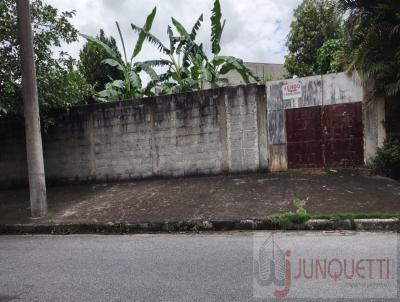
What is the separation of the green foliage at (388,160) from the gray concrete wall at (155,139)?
2.67 m

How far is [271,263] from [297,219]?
2.15 meters

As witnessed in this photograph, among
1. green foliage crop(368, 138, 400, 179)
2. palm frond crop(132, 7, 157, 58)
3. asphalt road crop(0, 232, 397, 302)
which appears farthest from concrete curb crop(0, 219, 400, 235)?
palm frond crop(132, 7, 157, 58)

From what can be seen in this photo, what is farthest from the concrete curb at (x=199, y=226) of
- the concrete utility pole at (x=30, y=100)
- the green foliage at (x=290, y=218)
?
the concrete utility pole at (x=30, y=100)

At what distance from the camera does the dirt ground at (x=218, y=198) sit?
728 cm

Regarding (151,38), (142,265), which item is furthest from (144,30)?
(142,265)

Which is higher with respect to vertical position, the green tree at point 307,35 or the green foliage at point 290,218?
the green tree at point 307,35

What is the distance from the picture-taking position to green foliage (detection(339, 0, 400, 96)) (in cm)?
834

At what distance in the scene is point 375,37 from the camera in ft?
28.2

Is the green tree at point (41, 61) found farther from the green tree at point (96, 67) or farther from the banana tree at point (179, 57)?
the green tree at point (96, 67)

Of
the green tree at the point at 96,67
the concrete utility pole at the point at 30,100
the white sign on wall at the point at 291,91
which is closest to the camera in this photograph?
the concrete utility pole at the point at 30,100

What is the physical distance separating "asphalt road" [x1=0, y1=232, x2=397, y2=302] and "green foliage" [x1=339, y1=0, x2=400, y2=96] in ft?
13.9

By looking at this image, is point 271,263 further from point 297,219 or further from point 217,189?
point 217,189

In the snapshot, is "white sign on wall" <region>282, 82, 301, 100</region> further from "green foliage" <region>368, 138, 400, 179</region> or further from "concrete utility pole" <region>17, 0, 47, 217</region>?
"concrete utility pole" <region>17, 0, 47, 217</region>

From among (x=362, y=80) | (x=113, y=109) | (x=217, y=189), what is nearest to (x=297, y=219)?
(x=217, y=189)
